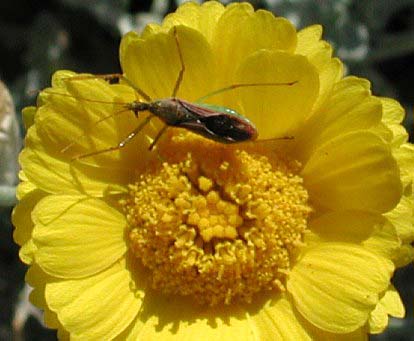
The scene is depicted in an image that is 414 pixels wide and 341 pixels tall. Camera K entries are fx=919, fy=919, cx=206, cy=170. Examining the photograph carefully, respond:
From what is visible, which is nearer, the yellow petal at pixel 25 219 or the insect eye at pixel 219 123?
the insect eye at pixel 219 123

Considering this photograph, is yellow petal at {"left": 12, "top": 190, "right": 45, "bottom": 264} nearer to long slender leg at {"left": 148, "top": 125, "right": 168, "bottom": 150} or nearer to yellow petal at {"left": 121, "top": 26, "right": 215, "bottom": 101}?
long slender leg at {"left": 148, "top": 125, "right": 168, "bottom": 150}

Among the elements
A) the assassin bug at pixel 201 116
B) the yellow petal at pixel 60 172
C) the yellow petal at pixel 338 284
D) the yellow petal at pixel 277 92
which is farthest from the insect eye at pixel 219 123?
the yellow petal at pixel 338 284

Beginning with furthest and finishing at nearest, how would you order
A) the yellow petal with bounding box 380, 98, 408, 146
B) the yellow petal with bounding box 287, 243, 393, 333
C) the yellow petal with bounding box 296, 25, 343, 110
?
the yellow petal with bounding box 380, 98, 408, 146 < the yellow petal with bounding box 296, 25, 343, 110 < the yellow petal with bounding box 287, 243, 393, 333

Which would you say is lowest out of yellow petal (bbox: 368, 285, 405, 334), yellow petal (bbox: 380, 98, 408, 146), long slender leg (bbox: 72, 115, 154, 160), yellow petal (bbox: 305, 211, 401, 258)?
yellow petal (bbox: 368, 285, 405, 334)

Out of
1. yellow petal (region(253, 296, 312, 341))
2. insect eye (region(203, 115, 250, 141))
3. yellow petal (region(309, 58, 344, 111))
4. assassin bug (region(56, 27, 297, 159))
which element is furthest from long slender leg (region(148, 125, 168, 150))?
yellow petal (region(253, 296, 312, 341))

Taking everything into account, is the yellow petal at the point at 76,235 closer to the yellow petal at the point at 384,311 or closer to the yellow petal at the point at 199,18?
the yellow petal at the point at 199,18

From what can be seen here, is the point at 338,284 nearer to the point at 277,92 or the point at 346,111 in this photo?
the point at 346,111
